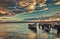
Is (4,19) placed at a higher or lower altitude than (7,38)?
higher

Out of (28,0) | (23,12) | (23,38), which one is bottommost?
(23,38)

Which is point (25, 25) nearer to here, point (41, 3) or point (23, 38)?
point (23, 38)

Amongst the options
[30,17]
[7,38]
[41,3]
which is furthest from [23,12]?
[7,38]

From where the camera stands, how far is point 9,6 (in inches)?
190

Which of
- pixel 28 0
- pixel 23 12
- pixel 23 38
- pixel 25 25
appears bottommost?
pixel 23 38

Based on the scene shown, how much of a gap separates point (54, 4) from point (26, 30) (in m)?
1.10

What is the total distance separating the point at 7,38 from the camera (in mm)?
4781

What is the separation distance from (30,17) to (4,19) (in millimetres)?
762

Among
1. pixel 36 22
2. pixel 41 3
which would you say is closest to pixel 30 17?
pixel 36 22

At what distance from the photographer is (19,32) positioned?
15.7 ft

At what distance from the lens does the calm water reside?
475 centimetres

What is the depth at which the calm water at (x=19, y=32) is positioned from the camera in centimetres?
475

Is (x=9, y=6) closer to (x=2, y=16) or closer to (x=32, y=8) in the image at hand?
(x=2, y=16)

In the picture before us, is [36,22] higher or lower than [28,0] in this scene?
lower
